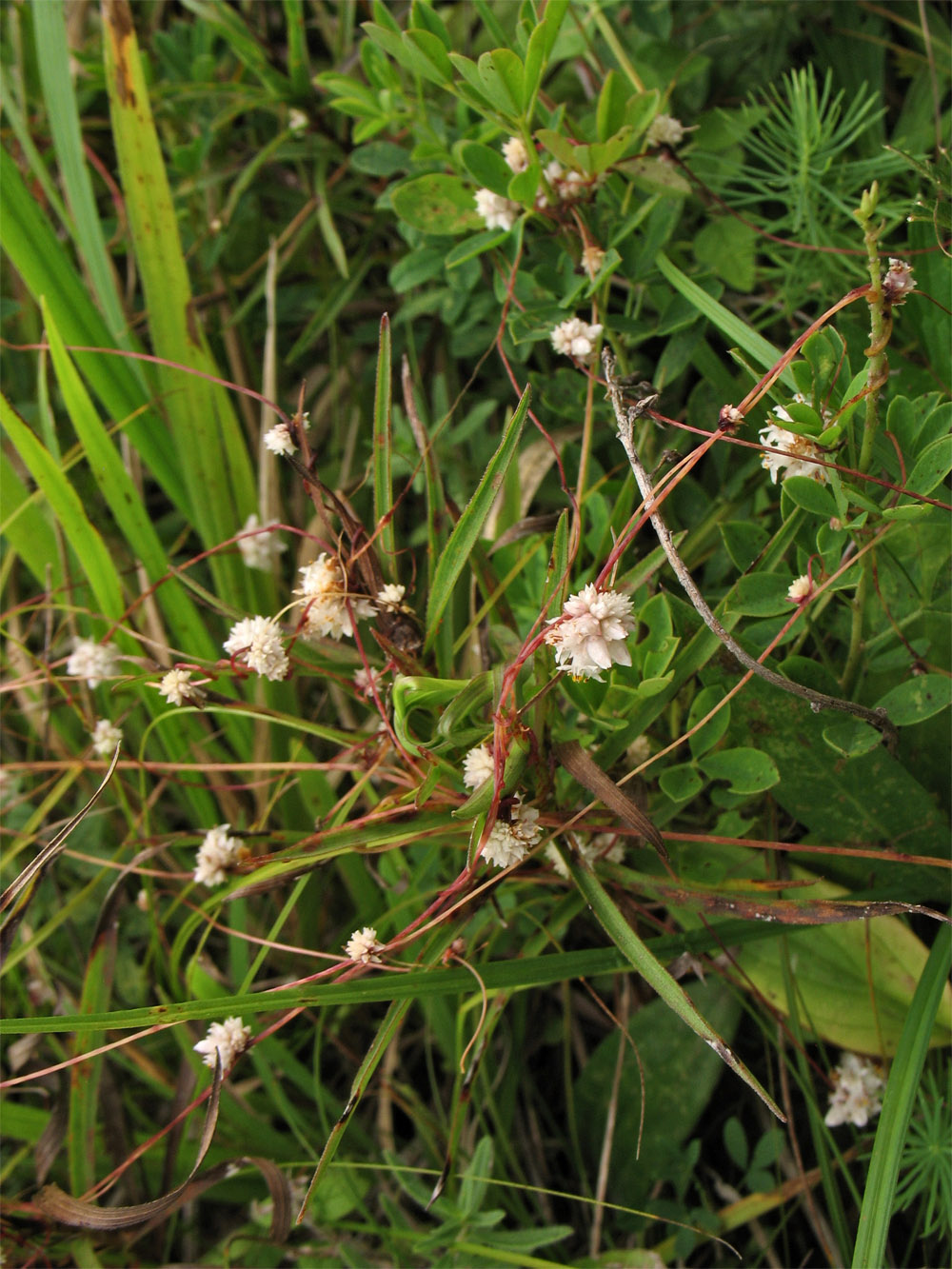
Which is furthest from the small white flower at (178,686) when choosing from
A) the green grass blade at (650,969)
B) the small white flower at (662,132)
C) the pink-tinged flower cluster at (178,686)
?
the small white flower at (662,132)

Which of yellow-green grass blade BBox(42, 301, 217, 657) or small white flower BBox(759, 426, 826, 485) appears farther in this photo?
yellow-green grass blade BBox(42, 301, 217, 657)

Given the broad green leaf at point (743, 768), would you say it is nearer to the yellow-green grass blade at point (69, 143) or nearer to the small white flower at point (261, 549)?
the small white flower at point (261, 549)

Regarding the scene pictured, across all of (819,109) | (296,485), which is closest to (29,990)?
(296,485)

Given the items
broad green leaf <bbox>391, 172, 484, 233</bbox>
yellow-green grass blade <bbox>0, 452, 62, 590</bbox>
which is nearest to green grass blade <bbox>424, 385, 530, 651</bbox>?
broad green leaf <bbox>391, 172, 484, 233</bbox>

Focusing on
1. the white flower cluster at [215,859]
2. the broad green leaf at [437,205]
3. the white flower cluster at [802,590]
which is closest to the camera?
the white flower cluster at [802,590]

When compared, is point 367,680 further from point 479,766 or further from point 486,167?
point 486,167

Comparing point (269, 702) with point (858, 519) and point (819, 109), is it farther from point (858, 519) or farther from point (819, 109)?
point (819, 109)

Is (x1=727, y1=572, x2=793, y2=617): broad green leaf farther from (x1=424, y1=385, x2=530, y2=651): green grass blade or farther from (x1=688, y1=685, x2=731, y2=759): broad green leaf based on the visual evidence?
(x1=424, y1=385, x2=530, y2=651): green grass blade
